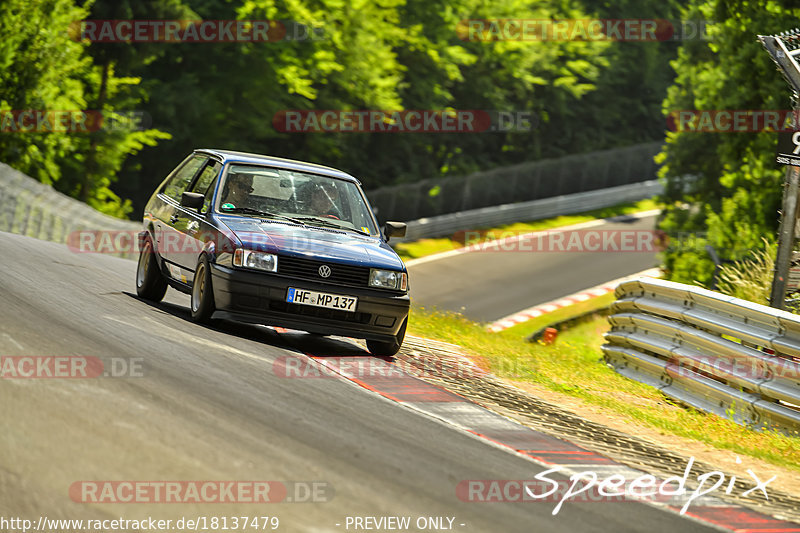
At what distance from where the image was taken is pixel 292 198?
391 inches

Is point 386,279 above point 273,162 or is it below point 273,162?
below

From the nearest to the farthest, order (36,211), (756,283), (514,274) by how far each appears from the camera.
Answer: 1. (756,283)
2. (36,211)
3. (514,274)

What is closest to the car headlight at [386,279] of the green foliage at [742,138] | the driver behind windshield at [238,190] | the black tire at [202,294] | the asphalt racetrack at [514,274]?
the black tire at [202,294]

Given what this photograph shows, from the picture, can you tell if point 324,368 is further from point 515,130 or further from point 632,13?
point 632,13

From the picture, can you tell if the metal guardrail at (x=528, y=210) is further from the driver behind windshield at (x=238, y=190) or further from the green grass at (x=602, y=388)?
the driver behind windshield at (x=238, y=190)

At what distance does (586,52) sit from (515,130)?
20.1 ft

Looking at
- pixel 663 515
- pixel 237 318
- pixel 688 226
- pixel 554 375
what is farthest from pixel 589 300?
pixel 663 515

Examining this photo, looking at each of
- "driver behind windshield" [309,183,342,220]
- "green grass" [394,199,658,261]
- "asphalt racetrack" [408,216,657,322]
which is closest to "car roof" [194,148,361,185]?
"driver behind windshield" [309,183,342,220]

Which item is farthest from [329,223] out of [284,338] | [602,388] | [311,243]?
[602,388]

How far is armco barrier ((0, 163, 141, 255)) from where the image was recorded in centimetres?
2067

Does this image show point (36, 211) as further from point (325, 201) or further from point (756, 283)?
point (756, 283)

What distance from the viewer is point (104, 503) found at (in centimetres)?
462

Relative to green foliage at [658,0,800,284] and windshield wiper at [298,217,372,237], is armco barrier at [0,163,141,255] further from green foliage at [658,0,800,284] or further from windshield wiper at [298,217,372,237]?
green foliage at [658,0,800,284]

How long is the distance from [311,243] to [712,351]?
4.17 meters
